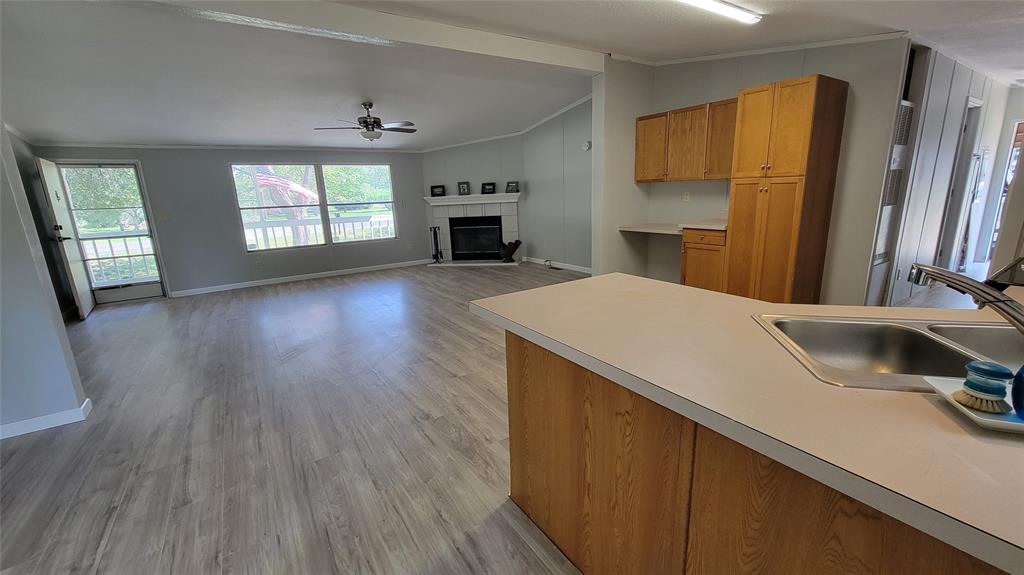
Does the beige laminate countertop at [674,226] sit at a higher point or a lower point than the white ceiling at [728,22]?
lower

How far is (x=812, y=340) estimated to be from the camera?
4.25 feet

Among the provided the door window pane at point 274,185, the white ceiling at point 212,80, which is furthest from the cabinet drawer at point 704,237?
the door window pane at point 274,185

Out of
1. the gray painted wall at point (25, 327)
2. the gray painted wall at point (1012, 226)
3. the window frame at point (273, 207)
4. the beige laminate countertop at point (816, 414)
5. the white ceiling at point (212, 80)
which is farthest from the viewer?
the window frame at point (273, 207)

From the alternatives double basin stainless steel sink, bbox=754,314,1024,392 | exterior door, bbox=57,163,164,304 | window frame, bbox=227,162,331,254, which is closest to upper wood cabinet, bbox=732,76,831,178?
double basin stainless steel sink, bbox=754,314,1024,392

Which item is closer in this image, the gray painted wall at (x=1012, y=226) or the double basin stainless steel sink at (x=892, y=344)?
the double basin stainless steel sink at (x=892, y=344)

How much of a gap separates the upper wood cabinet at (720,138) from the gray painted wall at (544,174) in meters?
2.12

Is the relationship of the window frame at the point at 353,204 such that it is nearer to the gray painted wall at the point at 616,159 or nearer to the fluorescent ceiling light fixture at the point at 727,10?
the gray painted wall at the point at 616,159

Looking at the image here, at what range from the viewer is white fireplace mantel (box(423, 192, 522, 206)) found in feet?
25.5

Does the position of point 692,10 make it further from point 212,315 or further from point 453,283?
point 212,315

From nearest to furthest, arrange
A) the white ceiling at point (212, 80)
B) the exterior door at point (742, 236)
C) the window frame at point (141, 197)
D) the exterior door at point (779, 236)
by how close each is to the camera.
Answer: the white ceiling at point (212, 80)
the exterior door at point (779, 236)
the exterior door at point (742, 236)
the window frame at point (141, 197)

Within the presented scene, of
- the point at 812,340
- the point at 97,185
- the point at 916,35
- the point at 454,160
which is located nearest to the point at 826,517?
the point at 812,340

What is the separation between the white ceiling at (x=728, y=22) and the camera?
2.68 meters

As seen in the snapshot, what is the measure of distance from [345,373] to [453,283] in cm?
347

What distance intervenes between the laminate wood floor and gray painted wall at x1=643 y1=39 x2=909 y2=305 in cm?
322
